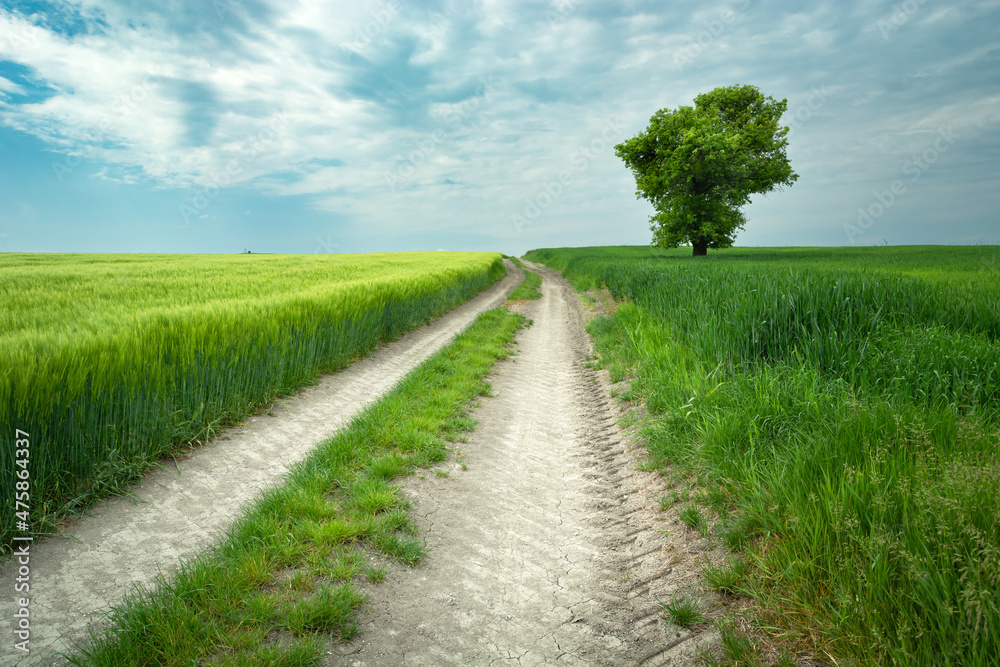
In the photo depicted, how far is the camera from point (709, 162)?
2839cm

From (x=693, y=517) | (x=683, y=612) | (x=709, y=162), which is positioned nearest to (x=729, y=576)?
(x=683, y=612)

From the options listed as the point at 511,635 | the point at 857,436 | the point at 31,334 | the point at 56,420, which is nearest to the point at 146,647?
the point at 511,635

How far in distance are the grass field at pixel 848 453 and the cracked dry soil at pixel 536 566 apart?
460 mm

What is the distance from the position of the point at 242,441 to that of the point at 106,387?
1455 millimetres

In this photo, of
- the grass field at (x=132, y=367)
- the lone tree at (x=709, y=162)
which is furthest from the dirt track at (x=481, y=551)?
the lone tree at (x=709, y=162)

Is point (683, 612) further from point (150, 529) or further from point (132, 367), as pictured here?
point (132, 367)

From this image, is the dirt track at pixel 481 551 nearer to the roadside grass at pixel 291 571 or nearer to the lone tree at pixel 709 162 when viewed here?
the roadside grass at pixel 291 571

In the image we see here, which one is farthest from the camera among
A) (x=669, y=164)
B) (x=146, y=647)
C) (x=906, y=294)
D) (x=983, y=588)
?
(x=669, y=164)

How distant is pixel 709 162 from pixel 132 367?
1215 inches

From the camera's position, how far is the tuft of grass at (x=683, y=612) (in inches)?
109

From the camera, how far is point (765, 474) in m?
3.44

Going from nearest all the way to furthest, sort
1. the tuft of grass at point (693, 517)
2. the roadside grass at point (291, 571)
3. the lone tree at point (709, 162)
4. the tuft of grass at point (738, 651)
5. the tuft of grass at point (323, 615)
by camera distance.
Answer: the tuft of grass at point (738, 651) < the roadside grass at point (291, 571) < the tuft of grass at point (323, 615) < the tuft of grass at point (693, 517) < the lone tree at point (709, 162)

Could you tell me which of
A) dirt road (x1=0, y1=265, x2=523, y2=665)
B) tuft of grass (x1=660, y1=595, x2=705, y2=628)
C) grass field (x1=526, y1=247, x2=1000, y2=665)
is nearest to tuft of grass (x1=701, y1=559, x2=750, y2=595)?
grass field (x1=526, y1=247, x2=1000, y2=665)

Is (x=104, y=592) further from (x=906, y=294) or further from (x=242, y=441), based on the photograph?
(x=906, y=294)
